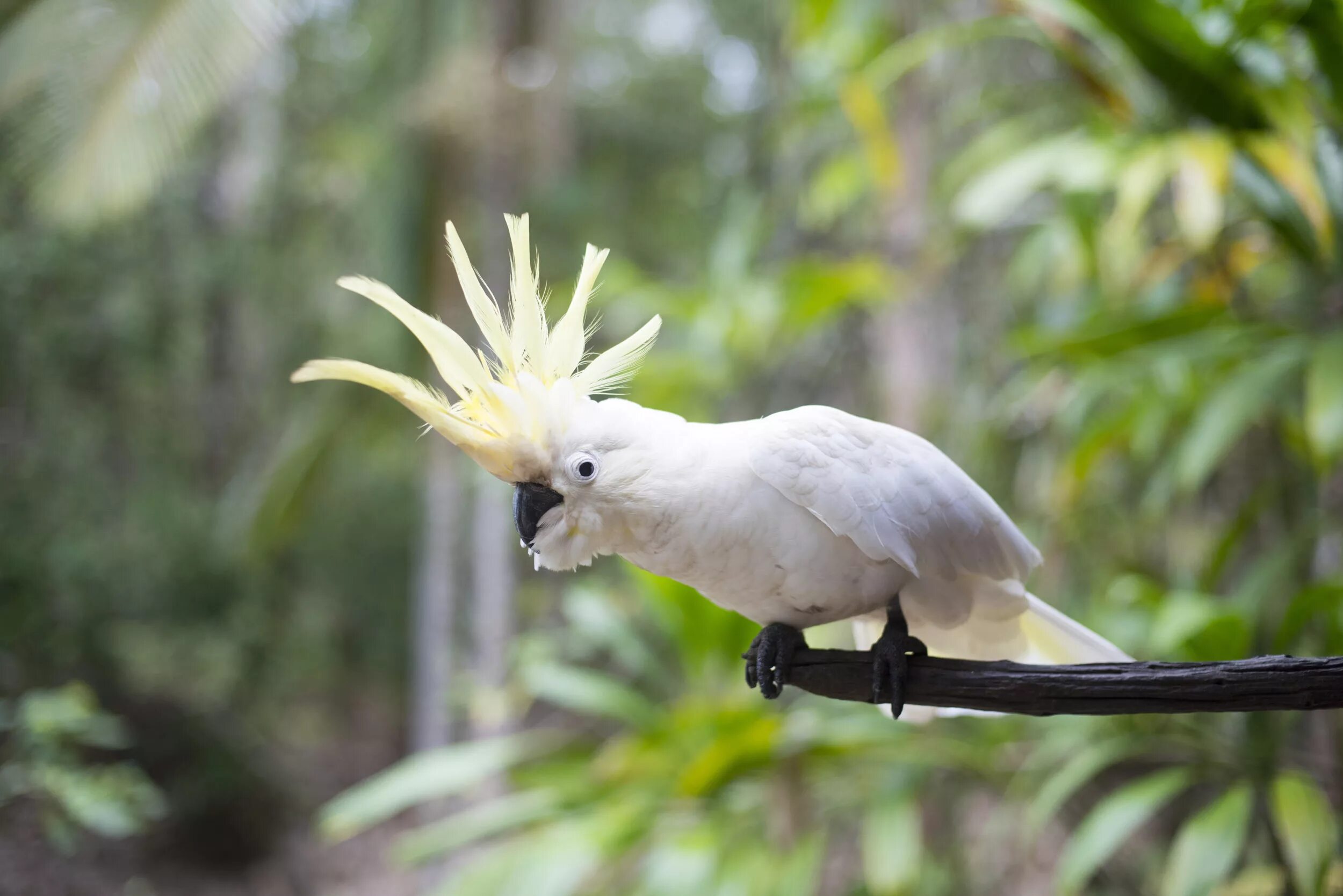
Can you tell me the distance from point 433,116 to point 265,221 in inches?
43.6

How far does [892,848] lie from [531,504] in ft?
4.32

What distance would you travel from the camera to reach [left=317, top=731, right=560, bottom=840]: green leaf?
6.48ft

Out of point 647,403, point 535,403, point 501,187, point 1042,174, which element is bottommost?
point 535,403

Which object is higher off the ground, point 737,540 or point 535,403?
Answer: point 535,403

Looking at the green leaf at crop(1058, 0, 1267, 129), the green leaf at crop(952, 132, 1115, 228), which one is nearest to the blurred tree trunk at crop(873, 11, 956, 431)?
the green leaf at crop(952, 132, 1115, 228)

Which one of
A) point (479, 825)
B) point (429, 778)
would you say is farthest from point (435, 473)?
point (479, 825)

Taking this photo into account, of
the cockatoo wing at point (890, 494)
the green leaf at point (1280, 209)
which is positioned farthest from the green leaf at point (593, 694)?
the green leaf at point (1280, 209)

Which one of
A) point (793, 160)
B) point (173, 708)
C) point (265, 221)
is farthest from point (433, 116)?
point (173, 708)

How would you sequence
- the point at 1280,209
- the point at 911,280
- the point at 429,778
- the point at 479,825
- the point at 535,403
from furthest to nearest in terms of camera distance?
the point at 911,280
the point at 429,778
the point at 479,825
the point at 1280,209
the point at 535,403

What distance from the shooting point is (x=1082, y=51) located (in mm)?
1749

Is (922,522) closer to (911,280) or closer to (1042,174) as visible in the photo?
(1042,174)

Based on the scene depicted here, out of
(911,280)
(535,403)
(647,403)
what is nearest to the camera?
(535,403)

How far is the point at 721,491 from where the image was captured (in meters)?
0.89

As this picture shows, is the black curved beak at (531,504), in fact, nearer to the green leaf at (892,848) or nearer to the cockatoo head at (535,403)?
the cockatoo head at (535,403)
